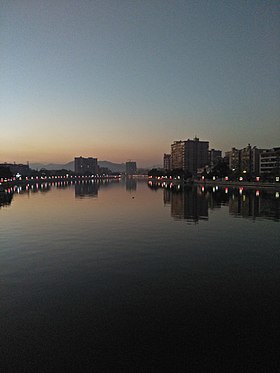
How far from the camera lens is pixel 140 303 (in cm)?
1453

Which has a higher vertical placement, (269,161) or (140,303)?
(269,161)

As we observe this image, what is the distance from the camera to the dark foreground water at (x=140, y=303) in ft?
33.6

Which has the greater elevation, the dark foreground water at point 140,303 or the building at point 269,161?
the building at point 269,161

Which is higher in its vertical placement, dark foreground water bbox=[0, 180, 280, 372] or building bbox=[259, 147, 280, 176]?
building bbox=[259, 147, 280, 176]

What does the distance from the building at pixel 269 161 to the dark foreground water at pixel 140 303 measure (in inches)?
5532

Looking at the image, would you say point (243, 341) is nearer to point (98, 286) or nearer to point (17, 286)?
point (98, 286)

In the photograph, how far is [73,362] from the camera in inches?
392

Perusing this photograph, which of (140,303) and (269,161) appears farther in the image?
(269,161)

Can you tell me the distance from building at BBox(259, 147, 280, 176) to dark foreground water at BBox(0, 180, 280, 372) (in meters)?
141

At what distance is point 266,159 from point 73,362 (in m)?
174

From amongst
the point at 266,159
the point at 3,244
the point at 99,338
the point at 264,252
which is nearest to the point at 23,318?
the point at 99,338

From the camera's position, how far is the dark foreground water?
10227mm

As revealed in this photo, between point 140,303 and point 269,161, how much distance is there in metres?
167

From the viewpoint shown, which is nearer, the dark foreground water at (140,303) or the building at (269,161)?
the dark foreground water at (140,303)
